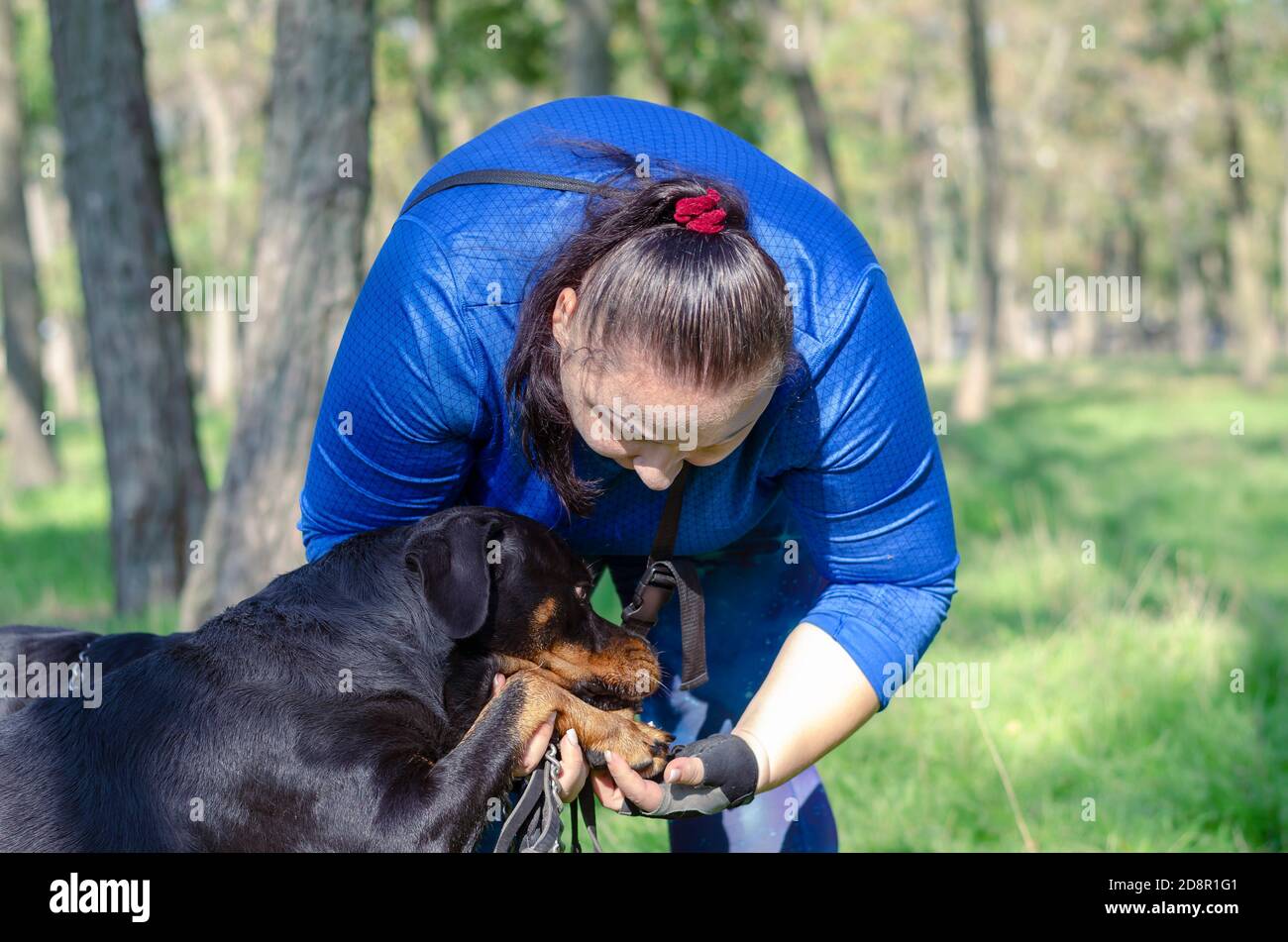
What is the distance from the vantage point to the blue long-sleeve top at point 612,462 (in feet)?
9.69

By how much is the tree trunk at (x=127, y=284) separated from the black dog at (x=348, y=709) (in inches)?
184

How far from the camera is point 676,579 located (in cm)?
349

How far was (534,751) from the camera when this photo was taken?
10.1 ft

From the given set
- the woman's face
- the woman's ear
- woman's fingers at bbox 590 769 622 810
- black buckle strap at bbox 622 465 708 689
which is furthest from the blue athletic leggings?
the woman's ear

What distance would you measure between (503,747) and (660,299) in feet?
3.65

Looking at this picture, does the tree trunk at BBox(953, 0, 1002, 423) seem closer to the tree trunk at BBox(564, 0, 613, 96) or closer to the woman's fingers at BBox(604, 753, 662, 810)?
the tree trunk at BBox(564, 0, 613, 96)

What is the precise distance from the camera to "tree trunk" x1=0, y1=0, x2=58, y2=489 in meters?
15.8

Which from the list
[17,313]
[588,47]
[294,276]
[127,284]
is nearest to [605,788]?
[294,276]

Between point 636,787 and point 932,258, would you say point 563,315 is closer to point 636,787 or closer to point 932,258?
point 636,787

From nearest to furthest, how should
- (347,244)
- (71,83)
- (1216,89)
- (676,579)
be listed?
1. (676,579)
2. (347,244)
3. (71,83)
4. (1216,89)

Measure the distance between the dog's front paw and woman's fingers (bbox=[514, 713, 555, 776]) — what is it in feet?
0.45

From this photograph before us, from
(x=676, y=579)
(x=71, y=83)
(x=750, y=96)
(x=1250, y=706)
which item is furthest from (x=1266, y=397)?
(x=676, y=579)
